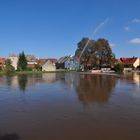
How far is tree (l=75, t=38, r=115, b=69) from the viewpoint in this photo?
11175 centimetres

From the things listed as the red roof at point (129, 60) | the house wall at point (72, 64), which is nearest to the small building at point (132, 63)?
the red roof at point (129, 60)

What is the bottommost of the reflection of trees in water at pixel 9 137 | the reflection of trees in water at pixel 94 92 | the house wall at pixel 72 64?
the reflection of trees in water at pixel 9 137

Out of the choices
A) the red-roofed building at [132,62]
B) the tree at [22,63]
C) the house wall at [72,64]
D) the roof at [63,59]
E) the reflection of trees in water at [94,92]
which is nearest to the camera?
the reflection of trees in water at [94,92]

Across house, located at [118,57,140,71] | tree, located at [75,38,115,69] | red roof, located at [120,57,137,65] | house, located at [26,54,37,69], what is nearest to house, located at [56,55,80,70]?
tree, located at [75,38,115,69]

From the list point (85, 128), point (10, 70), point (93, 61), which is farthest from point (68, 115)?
point (93, 61)

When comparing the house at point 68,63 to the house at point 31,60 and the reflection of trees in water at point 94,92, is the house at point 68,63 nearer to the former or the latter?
the house at point 31,60

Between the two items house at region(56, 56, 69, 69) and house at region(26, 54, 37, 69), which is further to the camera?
house at region(56, 56, 69, 69)

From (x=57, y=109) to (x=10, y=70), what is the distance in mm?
82659

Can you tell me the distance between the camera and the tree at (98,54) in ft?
367

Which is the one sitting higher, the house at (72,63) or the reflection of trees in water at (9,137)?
the house at (72,63)

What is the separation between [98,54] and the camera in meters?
113

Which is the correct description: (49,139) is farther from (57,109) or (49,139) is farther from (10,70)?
(10,70)

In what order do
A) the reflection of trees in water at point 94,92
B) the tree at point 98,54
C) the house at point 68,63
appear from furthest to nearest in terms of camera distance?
the house at point 68,63, the tree at point 98,54, the reflection of trees in water at point 94,92

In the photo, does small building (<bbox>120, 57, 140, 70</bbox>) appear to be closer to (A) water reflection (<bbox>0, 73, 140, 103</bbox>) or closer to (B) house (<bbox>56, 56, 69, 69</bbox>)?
(B) house (<bbox>56, 56, 69, 69</bbox>)
